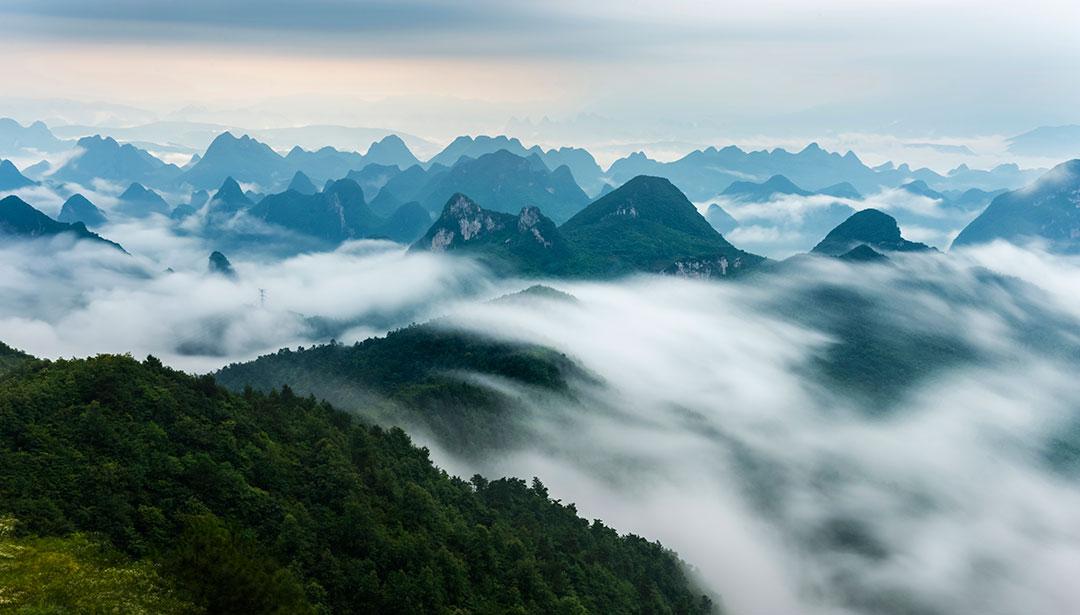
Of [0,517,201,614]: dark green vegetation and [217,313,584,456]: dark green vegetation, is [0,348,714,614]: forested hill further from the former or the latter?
[217,313,584,456]: dark green vegetation

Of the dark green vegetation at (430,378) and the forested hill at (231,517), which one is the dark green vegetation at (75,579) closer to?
the forested hill at (231,517)

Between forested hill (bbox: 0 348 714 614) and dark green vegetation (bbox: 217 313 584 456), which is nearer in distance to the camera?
forested hill (bbox: 0 348 714 614)

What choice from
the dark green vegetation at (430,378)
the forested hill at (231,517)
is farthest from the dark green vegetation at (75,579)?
the dark green vegetation at (430,378)

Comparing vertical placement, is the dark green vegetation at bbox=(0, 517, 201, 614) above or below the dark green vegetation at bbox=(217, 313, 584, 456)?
above

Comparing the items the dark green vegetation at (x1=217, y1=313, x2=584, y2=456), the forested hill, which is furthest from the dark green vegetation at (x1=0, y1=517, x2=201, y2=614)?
the dark green vegetation at (x1=217, y1=313, x2=584, y2=456)

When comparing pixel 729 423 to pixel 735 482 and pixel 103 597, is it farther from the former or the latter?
pixel 103 597

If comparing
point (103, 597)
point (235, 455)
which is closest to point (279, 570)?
point (103, 597)
